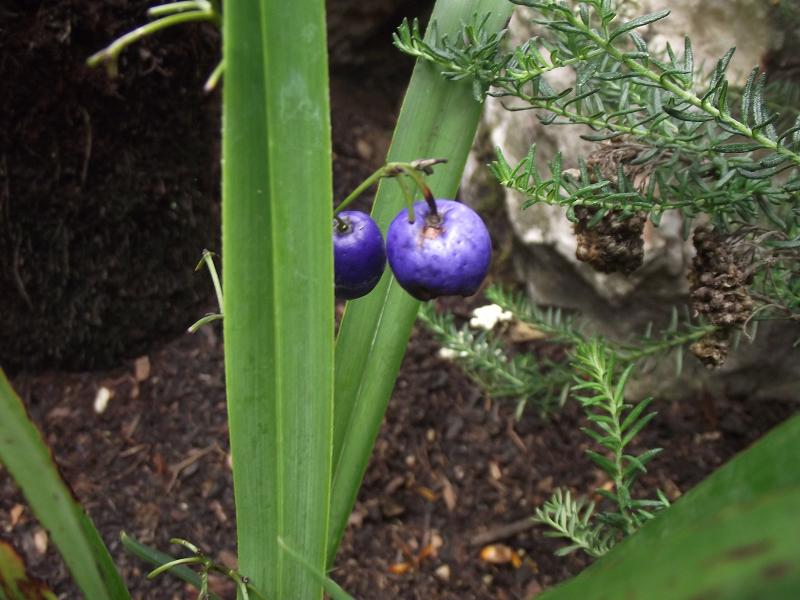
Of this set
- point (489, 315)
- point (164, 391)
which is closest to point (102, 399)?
point (164, 391)

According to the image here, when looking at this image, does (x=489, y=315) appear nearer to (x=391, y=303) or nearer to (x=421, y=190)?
(x=391, y=303)

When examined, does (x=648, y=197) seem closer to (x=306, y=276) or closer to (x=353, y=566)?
(x=306, y=276)

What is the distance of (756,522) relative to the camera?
30 cm

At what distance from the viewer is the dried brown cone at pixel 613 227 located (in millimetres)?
814

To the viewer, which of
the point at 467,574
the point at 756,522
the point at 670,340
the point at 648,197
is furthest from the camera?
the point at 467,574

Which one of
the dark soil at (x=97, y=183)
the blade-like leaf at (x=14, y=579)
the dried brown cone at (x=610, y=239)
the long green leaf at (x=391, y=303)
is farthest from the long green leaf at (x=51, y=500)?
the dark soil at (x=97, y=183)

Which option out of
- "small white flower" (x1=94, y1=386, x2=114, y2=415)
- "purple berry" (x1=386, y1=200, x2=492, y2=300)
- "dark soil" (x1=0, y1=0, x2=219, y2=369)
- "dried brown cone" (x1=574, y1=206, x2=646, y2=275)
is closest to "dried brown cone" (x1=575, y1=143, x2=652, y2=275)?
"dried brown cone" (x1=574, y1=206, x2=646, y2=275)

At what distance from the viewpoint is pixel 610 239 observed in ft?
2.69

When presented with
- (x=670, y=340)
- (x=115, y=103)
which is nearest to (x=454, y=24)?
(x=670, y=340)

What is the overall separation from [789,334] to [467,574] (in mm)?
675

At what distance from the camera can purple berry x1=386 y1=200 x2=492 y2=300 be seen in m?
0.56

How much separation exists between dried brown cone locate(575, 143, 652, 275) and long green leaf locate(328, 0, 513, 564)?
5.6 inches

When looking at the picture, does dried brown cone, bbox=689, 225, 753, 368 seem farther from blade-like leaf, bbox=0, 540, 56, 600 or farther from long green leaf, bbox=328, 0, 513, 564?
blade-like leaf, bbox=0, 540, 56, 600

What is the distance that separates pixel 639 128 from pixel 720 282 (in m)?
0.18
